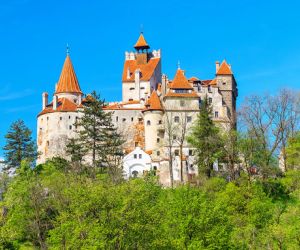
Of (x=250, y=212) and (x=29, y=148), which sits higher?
(x=29, y=148)

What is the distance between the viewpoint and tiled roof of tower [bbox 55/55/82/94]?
92.2 metres

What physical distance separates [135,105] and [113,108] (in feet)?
10.2

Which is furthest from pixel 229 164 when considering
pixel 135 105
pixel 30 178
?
pixel 135 105

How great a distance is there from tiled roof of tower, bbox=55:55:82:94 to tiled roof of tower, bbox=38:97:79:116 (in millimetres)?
2246

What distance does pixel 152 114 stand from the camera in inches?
3206

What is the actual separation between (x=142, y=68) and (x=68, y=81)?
1053 centimetres

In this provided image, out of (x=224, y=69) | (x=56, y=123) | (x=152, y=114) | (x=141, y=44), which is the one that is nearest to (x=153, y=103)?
(x=152, y=114)

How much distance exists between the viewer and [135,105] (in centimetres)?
8800

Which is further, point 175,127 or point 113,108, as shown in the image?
point 113,108

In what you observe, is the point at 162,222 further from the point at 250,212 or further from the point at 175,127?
the point at 175,127

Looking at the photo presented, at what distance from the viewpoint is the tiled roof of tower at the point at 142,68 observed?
9229 cm

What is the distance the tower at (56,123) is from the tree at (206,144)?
67.6 feet

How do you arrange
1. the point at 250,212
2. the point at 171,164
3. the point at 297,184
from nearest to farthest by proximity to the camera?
the point at 250,212 < the point at 297,184 < the point at 171,164

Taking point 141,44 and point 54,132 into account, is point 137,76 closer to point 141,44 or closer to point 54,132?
point 141,44
